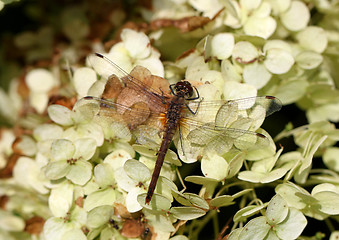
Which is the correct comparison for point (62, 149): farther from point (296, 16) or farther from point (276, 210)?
point (296, 16)

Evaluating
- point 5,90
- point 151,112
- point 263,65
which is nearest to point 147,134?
point 151,112

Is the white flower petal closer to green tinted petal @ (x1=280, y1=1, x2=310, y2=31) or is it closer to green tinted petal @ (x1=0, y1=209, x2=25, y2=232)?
green tinted petal @ (x1=0, y1=209, x2=25, y2=232)

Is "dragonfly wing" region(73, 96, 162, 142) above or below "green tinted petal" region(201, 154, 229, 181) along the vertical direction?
above

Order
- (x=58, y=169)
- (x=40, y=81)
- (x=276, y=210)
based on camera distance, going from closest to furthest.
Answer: (x=276, y=210)
(x=58, y=169)
(x=40, y=81)

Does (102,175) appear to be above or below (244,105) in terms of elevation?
below

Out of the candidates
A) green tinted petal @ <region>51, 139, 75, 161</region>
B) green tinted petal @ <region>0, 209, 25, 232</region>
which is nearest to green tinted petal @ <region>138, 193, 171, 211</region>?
green tinted petal @ <region>51, 139, 75, 161</region>

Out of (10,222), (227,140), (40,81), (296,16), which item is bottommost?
(10,222)

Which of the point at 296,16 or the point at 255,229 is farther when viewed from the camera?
the point at 296,16

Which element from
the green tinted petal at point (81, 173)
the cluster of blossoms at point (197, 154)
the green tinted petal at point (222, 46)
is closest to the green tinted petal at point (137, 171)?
the cluster of blossoms at point (197, 154)

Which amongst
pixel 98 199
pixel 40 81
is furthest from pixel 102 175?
pixel 40 81
